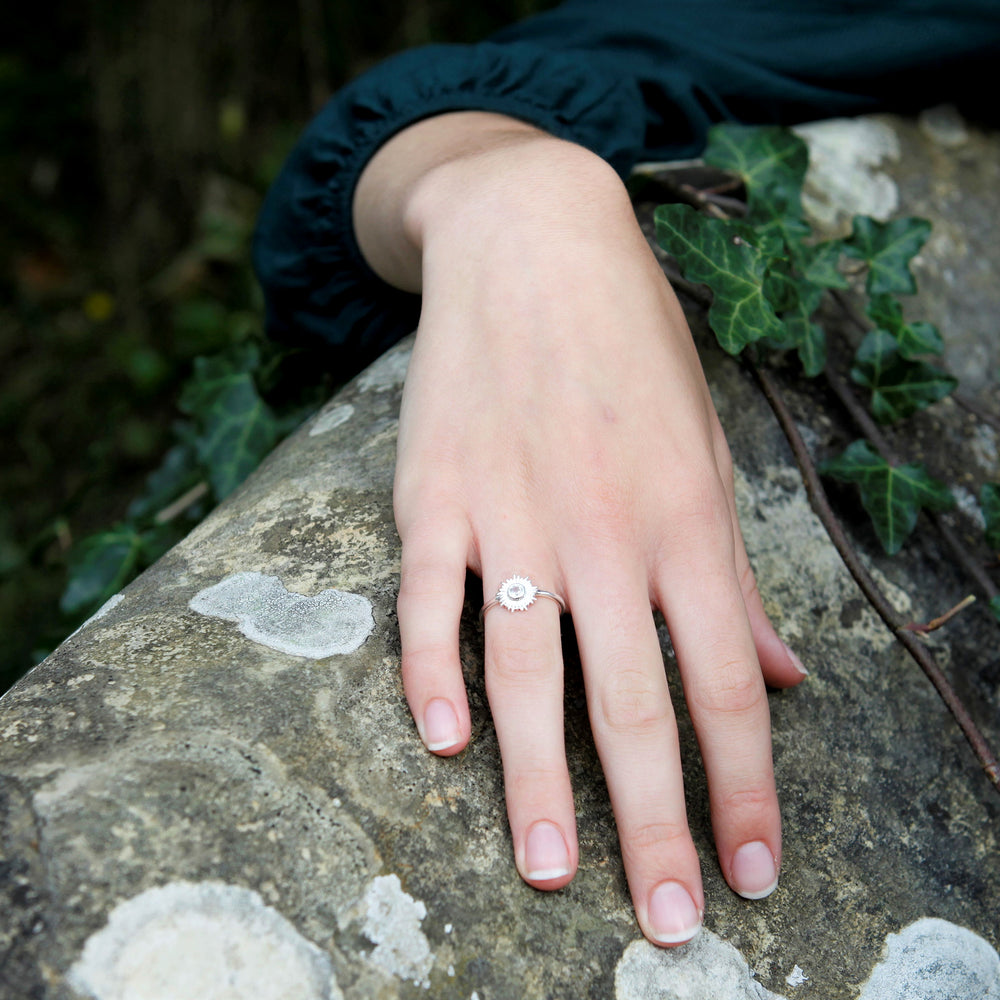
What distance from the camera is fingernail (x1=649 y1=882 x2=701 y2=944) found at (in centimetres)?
76

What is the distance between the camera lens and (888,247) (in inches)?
52.9

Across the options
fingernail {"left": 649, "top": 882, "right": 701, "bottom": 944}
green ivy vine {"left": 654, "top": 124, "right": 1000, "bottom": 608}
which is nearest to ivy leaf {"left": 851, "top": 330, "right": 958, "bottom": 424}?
green ivy vine {"left": 654, "top": 124, "right": 1000, "bottom": 608}

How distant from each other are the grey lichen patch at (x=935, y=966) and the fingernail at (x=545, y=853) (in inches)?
13.2

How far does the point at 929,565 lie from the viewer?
1214 mm

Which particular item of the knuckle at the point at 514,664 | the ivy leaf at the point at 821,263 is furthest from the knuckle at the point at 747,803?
the ivy leaf at the point at 821,263

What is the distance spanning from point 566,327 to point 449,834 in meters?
0.58

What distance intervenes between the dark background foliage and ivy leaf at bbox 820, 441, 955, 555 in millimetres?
2224

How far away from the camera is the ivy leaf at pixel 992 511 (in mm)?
1199

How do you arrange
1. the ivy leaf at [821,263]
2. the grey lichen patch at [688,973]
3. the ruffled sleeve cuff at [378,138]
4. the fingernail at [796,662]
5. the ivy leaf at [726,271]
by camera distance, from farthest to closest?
the ruffled sleeve cuff at [378,138] < the ivy leaf at [821,263] < the ivy leaf at [726,271] < the fingernail at [796,662] < the grey lichen patch at [688,973]

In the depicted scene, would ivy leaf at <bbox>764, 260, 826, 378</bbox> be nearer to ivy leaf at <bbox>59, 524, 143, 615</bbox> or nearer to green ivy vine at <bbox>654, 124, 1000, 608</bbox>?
green ivy vine at <bbox>654, 124, 1000, 608</bbox>

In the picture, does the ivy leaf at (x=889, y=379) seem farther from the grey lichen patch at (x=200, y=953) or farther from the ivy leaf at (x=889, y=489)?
the grey lichen patch at (x=200, y=953)

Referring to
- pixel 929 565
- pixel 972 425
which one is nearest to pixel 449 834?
pixel 929 565

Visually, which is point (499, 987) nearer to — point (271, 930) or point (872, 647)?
point (271, 930)

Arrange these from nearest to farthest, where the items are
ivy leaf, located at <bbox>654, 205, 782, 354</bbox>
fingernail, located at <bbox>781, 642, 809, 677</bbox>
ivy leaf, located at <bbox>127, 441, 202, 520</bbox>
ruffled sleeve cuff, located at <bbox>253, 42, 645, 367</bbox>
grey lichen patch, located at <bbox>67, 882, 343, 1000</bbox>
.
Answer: grey lichen patch, located at <bbox>67, 882, 343, 1000</bbox> → fingernail, located at <bbox>781, 642, 809, 677</bbox> → ivy leaf, located at <bbox>654, 205, 782, 354</bbox> → ruffled sleeve cuff, located at <bbox>253, 42, 645, 367</bbox> → ivy leaf, located at <bbox>127, 441, 202, 520</bbox>
